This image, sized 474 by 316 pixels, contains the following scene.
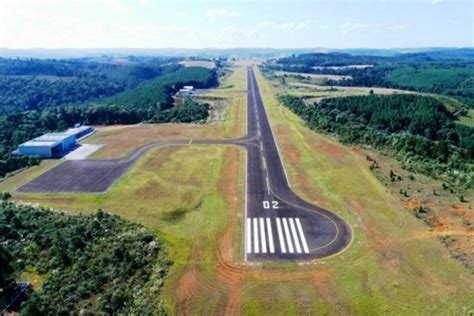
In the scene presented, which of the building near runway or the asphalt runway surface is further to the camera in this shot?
the building near runway

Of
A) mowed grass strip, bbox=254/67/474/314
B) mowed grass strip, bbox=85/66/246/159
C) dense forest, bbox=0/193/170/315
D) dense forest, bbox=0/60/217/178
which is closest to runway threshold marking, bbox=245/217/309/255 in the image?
mowed grass strip, bbox=254/67/474/314

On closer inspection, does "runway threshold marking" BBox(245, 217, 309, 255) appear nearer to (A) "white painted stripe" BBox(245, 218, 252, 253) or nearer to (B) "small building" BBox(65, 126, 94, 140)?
(A) "white painted stripe" BBox(245, 218, 252, 253)

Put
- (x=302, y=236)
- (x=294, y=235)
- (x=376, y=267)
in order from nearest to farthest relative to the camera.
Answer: (x=376, y=267), (x=302, y=236), (x=294, y=235)

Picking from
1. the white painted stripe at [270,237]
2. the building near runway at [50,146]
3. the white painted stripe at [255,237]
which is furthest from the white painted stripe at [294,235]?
the building near runway at [50,146]

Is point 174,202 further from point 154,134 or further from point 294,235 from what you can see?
point 154,134

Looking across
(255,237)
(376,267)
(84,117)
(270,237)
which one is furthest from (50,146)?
(376,267)

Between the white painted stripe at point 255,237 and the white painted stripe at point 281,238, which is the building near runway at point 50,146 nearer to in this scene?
the white painted stripe at point 255,237

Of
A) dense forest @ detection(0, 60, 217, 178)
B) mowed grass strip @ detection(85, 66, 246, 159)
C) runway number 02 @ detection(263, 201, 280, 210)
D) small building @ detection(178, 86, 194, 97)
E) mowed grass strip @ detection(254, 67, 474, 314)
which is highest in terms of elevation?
small building @ detection(178, 86, 194, 97)
